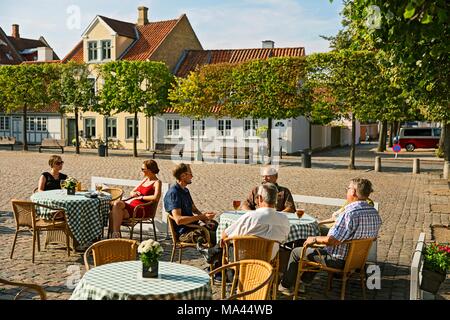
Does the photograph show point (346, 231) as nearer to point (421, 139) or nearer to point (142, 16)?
point (421, 139)

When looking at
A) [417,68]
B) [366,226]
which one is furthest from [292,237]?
[417,68]

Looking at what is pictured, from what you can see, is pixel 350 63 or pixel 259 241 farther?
pixel 350 63

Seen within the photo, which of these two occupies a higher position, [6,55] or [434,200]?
[6,55]

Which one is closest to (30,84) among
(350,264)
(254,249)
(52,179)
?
(52,179)

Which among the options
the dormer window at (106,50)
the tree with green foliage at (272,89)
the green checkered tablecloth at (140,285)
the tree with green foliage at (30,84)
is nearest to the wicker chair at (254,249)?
the green checkered tablecloth at (140,285)

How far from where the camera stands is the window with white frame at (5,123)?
4966 centimetres

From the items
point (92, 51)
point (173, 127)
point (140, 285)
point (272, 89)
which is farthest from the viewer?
point (92, 51)

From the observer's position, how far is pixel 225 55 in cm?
4372

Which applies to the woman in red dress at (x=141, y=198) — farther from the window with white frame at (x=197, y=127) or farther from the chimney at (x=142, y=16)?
the chimney at (x=142, y=16)

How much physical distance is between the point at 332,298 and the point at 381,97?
20.2 m

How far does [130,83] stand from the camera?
34.1m

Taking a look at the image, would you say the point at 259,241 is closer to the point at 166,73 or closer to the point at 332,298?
the point at 332,298

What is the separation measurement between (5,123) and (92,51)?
12154mm

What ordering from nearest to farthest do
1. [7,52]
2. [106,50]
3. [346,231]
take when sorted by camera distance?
[346,231] < [106,50] < [7,52]
